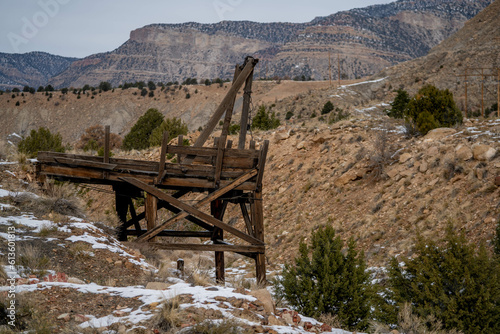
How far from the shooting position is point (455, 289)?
7.94 m

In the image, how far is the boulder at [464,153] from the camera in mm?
15300

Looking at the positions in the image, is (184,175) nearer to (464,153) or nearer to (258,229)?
(258,229)

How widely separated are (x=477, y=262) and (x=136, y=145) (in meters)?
34.2

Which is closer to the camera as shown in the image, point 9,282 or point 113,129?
point 9,282

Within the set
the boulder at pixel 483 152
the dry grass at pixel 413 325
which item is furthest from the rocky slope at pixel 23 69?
the dry grass at pixel 413 325

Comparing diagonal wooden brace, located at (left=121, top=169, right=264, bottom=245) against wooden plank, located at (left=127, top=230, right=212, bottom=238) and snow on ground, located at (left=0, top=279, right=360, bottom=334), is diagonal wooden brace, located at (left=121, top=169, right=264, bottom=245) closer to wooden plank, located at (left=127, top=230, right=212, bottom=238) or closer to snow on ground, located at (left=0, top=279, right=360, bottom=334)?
wooden plank, located at (left=127, top=230, right=212, bottom=238)

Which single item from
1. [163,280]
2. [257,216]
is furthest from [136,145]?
[163,280]

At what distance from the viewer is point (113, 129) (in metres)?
89.6

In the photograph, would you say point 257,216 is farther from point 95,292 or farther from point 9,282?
point 9,282

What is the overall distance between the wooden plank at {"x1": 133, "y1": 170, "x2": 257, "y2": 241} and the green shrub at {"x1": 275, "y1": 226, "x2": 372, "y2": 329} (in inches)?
103

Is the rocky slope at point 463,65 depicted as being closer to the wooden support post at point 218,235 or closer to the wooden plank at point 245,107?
the wooden plank at point 245,107

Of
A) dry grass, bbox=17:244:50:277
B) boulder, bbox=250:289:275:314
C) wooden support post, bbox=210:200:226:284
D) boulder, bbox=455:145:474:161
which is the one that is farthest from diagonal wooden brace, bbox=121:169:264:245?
boulder, bbox=455:145:474:161

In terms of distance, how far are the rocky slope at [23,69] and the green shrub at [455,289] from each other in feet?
476

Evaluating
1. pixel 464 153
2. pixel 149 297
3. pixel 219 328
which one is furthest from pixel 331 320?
pixel 464 153
